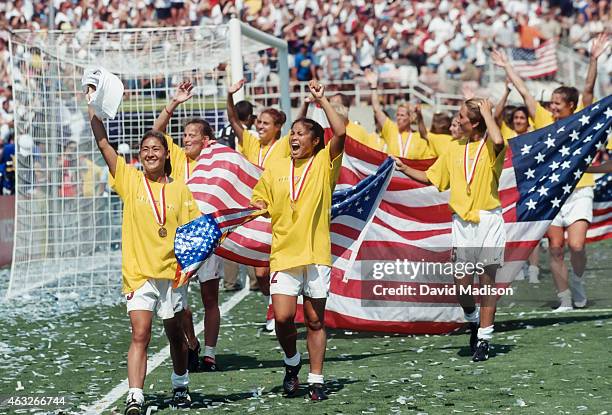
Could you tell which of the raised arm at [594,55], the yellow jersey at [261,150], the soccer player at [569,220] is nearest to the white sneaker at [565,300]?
the soccer player at [569,220]

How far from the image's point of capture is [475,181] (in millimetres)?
9438

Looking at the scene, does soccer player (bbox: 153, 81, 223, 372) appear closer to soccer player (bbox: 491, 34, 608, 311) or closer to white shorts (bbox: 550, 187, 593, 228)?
soccer player (bbox: 491, 34, 608, 311)

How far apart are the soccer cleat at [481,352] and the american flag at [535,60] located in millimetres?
17192

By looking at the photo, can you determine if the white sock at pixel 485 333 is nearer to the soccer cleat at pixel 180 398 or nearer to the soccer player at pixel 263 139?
the soccer player at pixel 263 139

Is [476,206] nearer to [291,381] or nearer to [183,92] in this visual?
[291,381]

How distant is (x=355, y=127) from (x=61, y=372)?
573cm

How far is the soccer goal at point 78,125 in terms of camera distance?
14969 mm

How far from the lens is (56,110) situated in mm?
15539

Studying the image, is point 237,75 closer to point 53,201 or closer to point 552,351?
point 53,201

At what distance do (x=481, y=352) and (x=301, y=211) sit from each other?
82.1 inches

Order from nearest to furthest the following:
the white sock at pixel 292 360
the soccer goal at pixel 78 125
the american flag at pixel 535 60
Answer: the white sock at pixel 292 360 < the soccer goal at pixel 78 125 < the american flag at pixel 535 60

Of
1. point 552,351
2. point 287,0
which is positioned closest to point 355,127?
point 552,351

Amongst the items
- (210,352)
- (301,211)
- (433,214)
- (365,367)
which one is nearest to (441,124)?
(433,214)

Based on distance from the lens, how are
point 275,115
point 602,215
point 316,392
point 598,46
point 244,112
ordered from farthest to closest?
point 602,215 → point 244,112 → point 598,46 → point 275,115 → point 316,392
